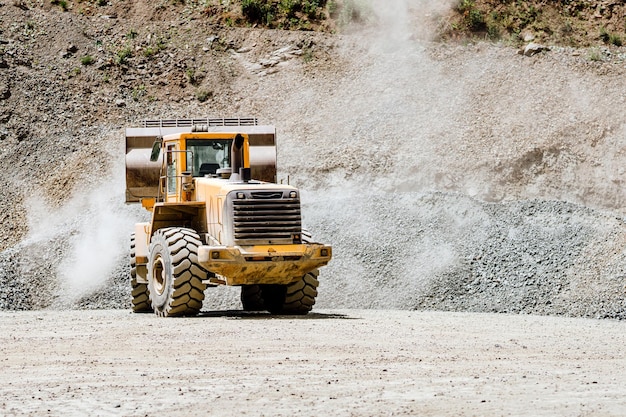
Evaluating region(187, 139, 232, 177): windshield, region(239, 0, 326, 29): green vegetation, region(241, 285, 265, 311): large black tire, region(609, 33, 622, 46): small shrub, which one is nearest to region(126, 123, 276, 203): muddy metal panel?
region(187, 139, 232, 177): windshield

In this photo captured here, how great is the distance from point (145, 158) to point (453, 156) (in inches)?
514

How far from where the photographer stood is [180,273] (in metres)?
16.1

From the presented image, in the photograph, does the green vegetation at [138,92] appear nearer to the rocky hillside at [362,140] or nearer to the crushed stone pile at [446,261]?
the rocky hillside at [362,140]

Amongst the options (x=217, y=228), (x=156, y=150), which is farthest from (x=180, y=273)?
(x=156, y=150)

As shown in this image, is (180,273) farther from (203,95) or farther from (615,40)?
(615,40)

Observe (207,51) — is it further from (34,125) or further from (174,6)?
(34,125)

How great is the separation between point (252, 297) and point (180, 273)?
3.07 metres

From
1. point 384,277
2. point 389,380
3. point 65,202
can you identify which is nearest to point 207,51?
point 65,202

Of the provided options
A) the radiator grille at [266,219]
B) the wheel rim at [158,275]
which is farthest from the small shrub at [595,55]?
the wheel rim at [158,275]

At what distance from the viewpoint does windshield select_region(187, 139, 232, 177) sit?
17703 mm

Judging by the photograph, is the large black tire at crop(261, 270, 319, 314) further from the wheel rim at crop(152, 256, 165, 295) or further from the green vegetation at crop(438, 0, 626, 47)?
the green vegetation at crop(438, 0, 626, 47)

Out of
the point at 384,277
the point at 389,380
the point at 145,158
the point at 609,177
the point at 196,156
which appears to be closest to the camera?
the point at 389,380

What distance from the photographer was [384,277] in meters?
22.2

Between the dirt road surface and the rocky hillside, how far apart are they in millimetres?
5393
